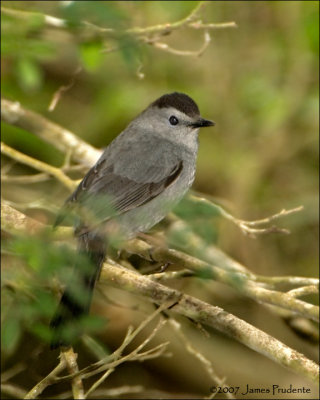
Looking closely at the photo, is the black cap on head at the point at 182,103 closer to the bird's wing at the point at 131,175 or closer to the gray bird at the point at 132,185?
the gray bird at the point at 132,185

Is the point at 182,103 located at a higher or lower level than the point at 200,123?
higher

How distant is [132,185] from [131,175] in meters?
0.07

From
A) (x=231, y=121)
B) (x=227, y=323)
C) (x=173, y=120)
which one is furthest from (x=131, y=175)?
(x=231, y=121)

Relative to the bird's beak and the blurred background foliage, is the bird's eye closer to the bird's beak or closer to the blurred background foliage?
the bird's beak

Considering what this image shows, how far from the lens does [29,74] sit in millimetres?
4449

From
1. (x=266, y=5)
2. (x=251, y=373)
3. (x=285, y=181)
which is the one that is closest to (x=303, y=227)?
(x=285, y=181)

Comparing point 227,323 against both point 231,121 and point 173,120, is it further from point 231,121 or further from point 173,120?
point 231,121

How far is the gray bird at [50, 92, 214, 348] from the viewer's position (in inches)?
147

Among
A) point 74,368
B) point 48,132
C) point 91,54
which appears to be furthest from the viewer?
point 48,132

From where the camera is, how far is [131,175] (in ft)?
14.7

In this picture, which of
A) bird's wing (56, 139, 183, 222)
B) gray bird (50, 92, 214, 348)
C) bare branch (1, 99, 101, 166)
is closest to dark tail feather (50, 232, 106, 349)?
gray bird (50, 92, 214, 348)

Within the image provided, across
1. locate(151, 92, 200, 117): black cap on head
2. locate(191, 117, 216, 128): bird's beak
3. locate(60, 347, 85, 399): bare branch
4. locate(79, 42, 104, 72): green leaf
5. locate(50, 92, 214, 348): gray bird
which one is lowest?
locate(60, 347, 85, 399): bare branch

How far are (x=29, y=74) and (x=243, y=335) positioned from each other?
2047mm

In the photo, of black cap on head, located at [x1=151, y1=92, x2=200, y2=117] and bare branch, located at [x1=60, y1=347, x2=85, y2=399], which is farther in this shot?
black cap on head, located at [x1=151, y1=92, x2=200, y2=117]
